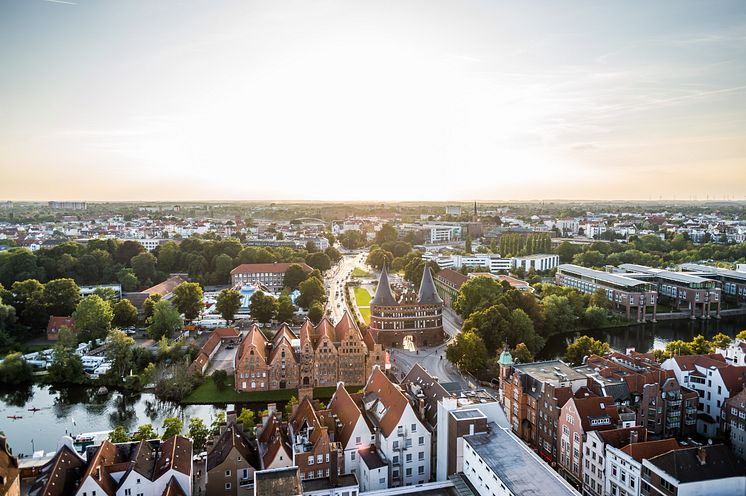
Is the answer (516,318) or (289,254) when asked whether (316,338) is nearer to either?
(516,318)

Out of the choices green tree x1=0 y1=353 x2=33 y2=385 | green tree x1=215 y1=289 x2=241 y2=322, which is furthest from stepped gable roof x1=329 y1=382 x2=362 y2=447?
green tree x1=215 y1=289 x2=241 y2=322

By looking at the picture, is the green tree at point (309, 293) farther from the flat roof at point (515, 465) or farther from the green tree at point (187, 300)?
the flat roof at point (515, 465)

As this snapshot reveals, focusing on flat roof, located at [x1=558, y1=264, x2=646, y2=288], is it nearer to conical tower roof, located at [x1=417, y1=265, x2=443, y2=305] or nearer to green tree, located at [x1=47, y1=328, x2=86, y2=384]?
conical tower roof, located at [x1=417, y1=265, x2=443, y2=305]

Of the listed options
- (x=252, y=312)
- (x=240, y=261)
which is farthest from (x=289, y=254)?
(x=252, y=312)

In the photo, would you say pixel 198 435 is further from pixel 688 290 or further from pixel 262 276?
pixel 688 290

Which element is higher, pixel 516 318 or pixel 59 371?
pixel 516 318

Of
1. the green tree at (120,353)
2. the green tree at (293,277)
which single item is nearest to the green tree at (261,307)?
the green tree at (120,353)
